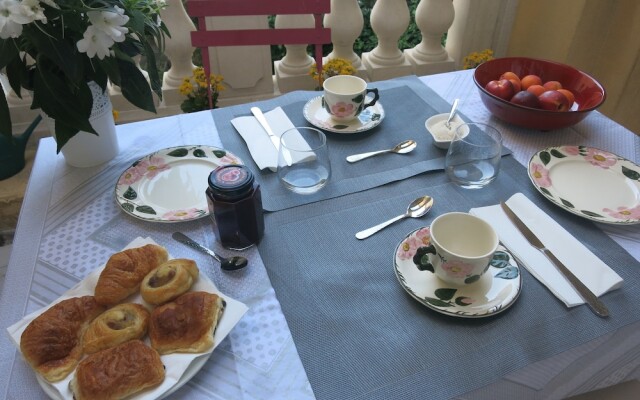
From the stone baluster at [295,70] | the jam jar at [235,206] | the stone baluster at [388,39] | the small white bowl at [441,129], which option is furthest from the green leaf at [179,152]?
the stone baluster at [388,39]

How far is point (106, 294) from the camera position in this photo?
0.58 metres

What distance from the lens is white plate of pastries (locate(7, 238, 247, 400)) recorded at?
500 millimetres

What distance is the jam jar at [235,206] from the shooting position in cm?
65

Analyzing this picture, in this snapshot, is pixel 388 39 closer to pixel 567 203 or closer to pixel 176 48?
pixel 176 48

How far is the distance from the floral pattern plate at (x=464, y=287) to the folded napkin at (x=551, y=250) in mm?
35

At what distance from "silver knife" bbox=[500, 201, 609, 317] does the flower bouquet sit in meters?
0.62

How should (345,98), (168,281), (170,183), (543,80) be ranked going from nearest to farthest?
1. (168,281)
2. (170,183)
3. (345,98)
4. (543,80)

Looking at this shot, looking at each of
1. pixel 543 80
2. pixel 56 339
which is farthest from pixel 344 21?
pixel 56 339

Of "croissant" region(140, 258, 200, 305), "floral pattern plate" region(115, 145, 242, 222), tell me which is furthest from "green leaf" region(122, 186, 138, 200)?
"croissant" region(140, 258, 200, 305)

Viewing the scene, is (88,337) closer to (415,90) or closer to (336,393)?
(336,393)

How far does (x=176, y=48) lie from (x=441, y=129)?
984 millimetres

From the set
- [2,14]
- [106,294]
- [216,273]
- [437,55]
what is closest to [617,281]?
[216,273]

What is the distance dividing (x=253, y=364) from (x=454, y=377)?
0.23m

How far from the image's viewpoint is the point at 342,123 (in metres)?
0.97
